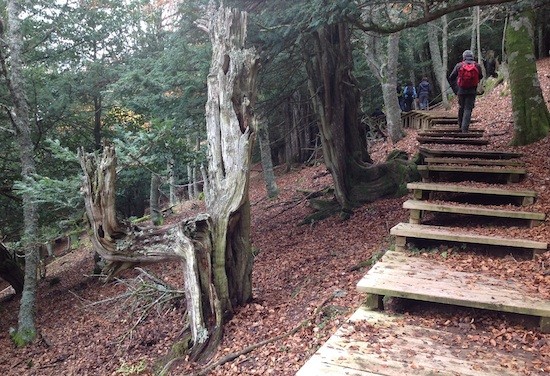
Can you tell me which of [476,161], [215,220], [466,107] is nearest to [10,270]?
[215,220]

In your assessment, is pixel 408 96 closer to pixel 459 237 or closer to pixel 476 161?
pixel 476 161

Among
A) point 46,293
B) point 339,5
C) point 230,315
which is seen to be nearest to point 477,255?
point 230,315

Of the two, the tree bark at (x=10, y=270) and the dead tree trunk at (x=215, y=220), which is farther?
the tree bark at (x=10, y=270)

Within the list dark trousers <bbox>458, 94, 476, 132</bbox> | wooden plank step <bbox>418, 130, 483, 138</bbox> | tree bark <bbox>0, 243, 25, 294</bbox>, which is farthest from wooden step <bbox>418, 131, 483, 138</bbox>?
tree bark <bbox>0, 243, 25, 294</bbox>

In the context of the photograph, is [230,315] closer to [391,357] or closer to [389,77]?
[391,357]

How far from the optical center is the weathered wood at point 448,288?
3.39 m

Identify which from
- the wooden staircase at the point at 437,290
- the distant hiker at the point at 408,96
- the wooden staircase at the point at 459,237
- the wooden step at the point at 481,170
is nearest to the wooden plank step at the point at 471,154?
the wooden staircase at the point at 459,237

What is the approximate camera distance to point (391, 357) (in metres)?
3.00

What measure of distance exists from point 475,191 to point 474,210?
59 cm

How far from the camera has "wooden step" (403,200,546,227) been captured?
5.02m

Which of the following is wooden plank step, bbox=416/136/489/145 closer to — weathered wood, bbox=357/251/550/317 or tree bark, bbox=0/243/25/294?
weathered wood, bbox=357/251/550/317

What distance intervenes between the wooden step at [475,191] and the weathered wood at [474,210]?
363 millimetres

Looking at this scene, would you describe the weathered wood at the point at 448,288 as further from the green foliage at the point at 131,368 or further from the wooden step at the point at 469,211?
the green foliage at the point at 131,368

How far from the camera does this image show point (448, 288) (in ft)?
12.2
